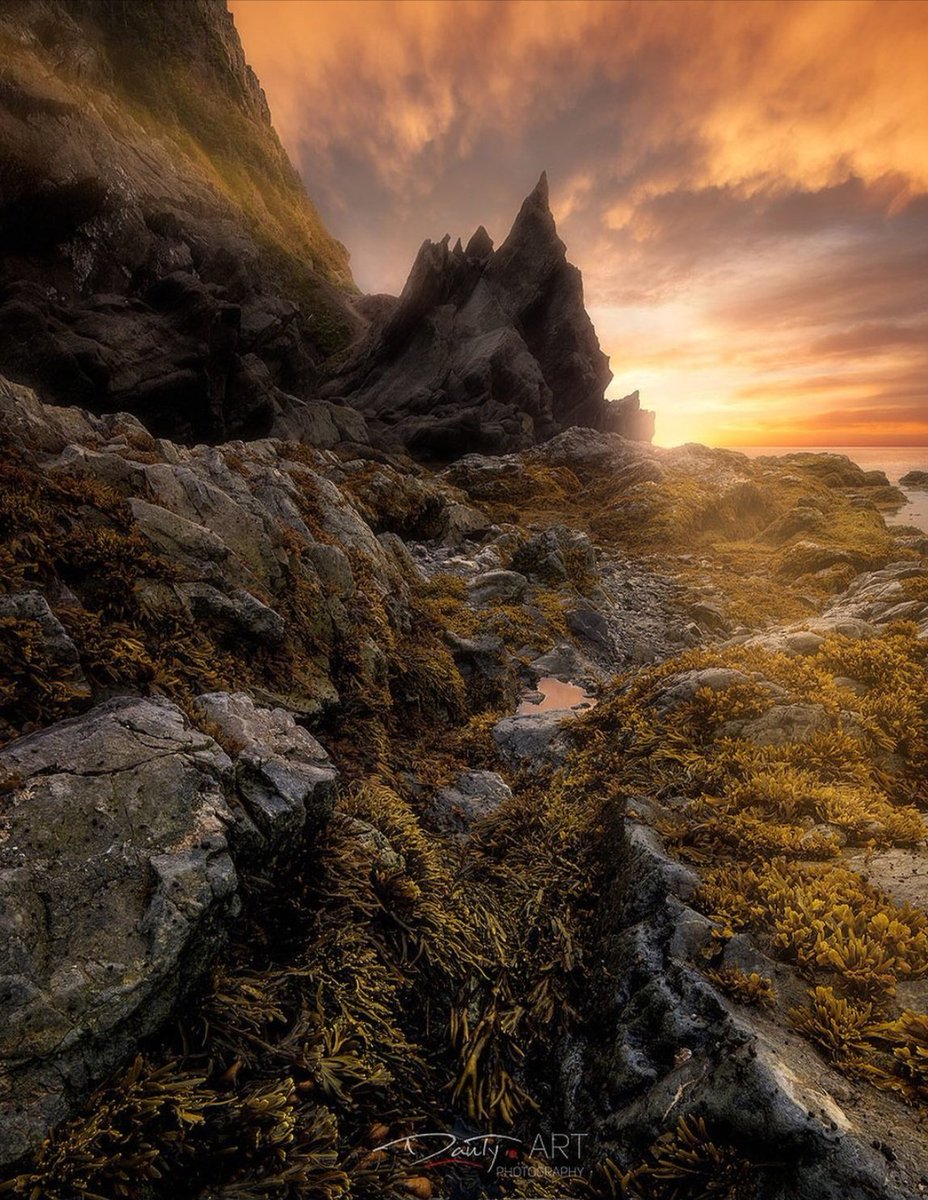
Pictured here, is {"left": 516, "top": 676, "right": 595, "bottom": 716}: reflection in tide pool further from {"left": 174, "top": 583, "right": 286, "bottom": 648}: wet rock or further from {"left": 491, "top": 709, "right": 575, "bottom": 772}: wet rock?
{"left": 174, "top": 583, "right": 286, "bottom": 648}: wet rock

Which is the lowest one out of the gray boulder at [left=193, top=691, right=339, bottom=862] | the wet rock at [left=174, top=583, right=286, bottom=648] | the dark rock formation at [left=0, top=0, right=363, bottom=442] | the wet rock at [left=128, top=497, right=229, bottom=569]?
the gray boulder at [left=193, top=691, right=339, bottom=862]

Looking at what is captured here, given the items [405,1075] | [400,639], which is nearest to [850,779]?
[405,1075]

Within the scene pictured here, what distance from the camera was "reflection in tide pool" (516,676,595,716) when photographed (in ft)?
42.4

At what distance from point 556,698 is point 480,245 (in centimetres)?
8191

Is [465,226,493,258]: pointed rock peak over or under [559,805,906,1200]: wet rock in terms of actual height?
over

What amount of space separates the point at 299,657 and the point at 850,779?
8045mm

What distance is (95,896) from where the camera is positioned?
11.7ft

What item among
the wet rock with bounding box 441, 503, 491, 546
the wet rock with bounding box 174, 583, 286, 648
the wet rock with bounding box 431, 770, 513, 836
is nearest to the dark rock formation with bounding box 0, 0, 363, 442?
the wet rock with bounding box 441, 503, 491, 546

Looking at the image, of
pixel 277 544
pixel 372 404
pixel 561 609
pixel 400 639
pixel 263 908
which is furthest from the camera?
pixel 372 404

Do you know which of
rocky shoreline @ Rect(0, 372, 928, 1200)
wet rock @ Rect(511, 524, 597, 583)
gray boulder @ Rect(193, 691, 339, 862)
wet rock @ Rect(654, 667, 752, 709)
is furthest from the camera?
wet rock @ Rect(511, 524, 597, 583)

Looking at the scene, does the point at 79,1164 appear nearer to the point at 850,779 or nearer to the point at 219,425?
the point at 850,779

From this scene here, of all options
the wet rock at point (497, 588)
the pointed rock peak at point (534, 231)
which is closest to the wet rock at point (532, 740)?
the wet rock at point (497, 588)

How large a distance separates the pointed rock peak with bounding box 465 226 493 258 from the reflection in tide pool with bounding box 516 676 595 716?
79.3 m

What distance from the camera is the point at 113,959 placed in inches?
132
